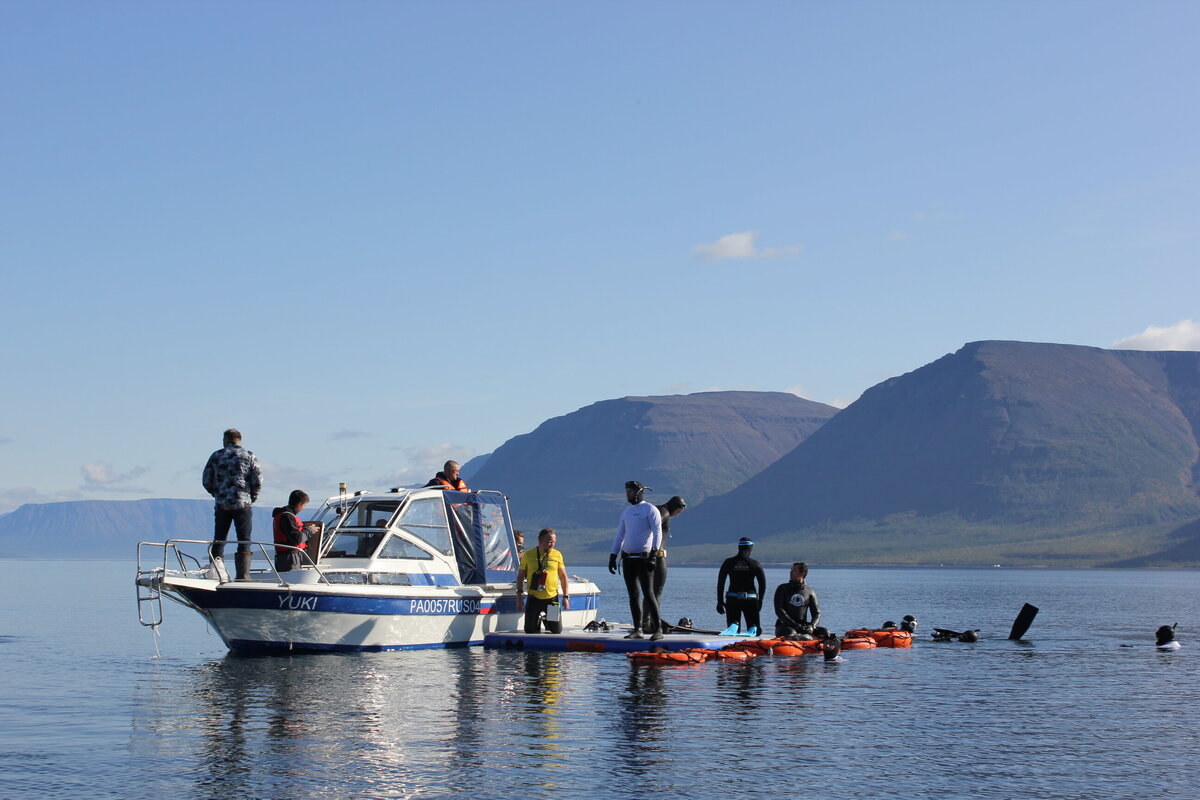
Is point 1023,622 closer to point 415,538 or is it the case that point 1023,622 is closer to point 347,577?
point 415,538

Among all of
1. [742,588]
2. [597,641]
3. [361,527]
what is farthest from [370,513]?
[742,588]

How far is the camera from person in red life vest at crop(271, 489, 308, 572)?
990 inches

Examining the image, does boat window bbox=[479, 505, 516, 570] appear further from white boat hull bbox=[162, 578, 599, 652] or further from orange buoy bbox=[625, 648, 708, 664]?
orange buoy bbox=[625, 648, 708, 664]

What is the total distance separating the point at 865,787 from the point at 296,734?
6.41 metres

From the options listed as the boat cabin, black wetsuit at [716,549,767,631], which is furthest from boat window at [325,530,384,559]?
black wetsuit at [716,549,767,631]

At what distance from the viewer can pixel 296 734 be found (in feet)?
49.5

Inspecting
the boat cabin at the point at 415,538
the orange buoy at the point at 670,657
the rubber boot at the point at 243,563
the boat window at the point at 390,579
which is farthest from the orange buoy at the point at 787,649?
the rubber boot at the point at 243,563

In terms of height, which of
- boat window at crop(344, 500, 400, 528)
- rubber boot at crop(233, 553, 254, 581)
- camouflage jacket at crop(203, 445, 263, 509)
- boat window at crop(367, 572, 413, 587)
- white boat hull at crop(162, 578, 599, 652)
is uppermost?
camouflage jacket at crop(203, 445, 263, 509)

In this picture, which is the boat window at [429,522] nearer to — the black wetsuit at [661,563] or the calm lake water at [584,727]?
the calm lake water at [584,727]

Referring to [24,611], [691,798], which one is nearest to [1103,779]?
[691,798]

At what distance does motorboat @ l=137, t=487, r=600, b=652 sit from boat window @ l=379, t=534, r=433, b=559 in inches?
0.8

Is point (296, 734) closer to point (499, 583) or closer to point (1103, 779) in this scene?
point (1103, 779)

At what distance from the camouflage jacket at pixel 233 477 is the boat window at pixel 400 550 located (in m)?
3.45

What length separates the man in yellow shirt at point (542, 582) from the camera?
1040 inches
